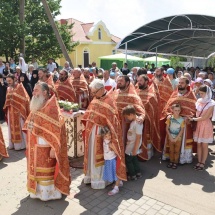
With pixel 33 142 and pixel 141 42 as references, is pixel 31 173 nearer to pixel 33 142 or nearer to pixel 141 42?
pixel 33 142

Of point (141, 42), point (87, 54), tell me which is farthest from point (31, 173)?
point (87, 54)

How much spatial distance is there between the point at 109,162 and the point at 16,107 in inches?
123

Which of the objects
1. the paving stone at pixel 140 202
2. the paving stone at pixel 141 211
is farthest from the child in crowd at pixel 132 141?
the paving stone at pixel 141 211

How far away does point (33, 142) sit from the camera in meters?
4.15

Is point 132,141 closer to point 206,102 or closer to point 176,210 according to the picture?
point 176,210

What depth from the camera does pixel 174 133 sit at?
18.4ft

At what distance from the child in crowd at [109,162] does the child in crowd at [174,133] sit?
→ 5.16ft

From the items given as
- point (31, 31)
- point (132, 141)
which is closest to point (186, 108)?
point (132, 141)

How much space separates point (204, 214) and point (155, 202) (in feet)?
2.40

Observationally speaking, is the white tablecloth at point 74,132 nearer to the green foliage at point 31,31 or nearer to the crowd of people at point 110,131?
the crowd of people at point 110,131

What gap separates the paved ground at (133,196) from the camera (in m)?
4.14

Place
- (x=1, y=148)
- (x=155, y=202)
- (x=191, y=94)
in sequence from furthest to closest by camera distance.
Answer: (x=1, y=148)
(x=191, y=94)
(x=155, y=202)

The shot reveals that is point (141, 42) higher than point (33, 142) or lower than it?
higher

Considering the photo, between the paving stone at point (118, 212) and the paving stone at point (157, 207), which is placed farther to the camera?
the paving stone at point (157, 207)
